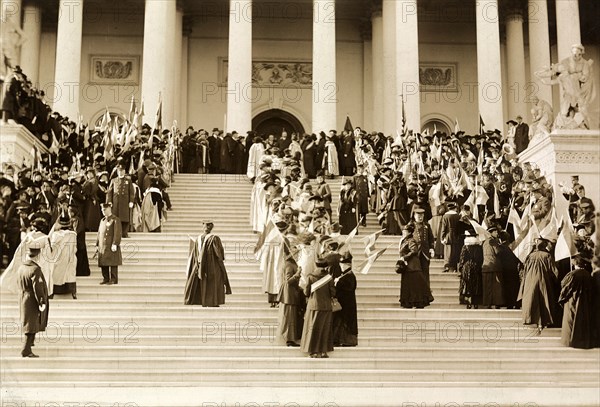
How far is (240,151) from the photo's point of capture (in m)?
24.8

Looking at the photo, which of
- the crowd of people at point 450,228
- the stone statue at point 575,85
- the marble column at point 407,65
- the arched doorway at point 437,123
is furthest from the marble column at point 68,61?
the stone statue at point 575,85

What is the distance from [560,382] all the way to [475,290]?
3.05 meters

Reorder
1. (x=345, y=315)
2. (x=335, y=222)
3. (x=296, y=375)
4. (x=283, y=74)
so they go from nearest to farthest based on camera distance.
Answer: (x=296, y=375)
(x=345, y=315)
(x=335, y=222)
(x=283, y=74)

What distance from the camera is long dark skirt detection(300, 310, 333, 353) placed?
453 inches

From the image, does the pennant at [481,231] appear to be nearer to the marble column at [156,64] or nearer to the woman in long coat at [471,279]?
the woman in long coat at [471,279]

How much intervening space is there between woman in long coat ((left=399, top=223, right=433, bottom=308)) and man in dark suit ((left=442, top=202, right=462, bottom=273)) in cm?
232

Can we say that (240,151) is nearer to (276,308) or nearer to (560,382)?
(276,308)

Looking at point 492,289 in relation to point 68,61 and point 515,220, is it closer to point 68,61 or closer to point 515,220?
point 515,220

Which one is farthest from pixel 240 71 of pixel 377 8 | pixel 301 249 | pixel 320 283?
pixel 320 283

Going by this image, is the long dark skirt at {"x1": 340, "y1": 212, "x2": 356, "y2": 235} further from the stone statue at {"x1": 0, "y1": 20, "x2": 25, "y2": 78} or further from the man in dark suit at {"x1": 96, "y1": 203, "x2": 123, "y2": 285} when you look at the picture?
the stone statue at {"x1": 0, "y1": 20, "x2": 25, "y2": 78}

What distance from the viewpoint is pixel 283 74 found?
35.8m

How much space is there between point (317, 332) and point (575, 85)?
33.0ft

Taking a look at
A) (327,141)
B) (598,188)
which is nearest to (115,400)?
(598,188)

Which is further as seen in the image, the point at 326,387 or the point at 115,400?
the point at 326,387
